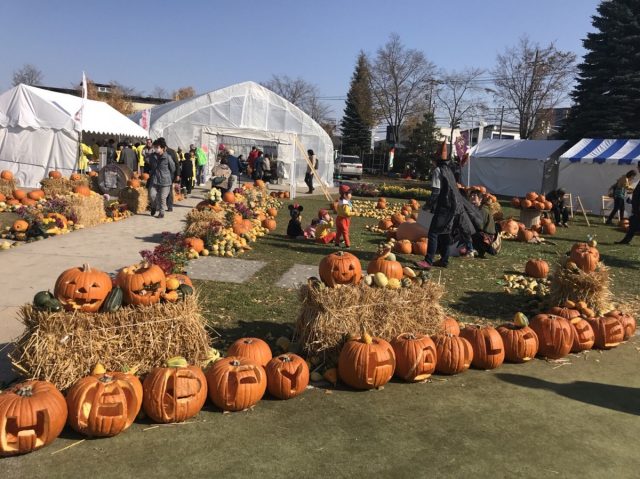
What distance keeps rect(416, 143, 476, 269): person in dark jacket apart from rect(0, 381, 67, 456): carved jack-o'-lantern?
626 cm

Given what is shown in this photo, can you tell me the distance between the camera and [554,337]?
506 centimetres

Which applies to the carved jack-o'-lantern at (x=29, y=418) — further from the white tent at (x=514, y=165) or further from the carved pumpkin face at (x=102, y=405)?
the white tent at (x=514, y=165)

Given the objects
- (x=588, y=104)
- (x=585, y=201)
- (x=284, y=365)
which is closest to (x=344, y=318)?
(x=284, y=365)

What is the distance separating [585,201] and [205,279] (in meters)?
21.8

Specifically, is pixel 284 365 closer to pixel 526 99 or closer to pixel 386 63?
pixel 526 99

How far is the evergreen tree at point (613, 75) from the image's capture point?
1179 inches

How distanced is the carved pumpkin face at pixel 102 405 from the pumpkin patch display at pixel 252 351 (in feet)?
3.19

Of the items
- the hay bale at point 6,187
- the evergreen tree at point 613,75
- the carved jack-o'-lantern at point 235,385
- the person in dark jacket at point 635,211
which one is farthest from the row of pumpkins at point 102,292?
the evergreen tree at point 613,75

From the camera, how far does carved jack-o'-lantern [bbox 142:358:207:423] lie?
3506mm

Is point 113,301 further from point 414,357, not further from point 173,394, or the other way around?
point 414,357

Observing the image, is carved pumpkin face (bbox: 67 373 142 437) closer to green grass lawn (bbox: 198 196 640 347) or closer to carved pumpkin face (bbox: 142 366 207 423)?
carved pumpkin face (bbox: 142 366 207 423)

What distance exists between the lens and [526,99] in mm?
48375

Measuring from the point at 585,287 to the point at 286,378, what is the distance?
3.91 m

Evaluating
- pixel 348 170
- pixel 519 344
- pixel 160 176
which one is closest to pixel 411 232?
pixel 519 344
